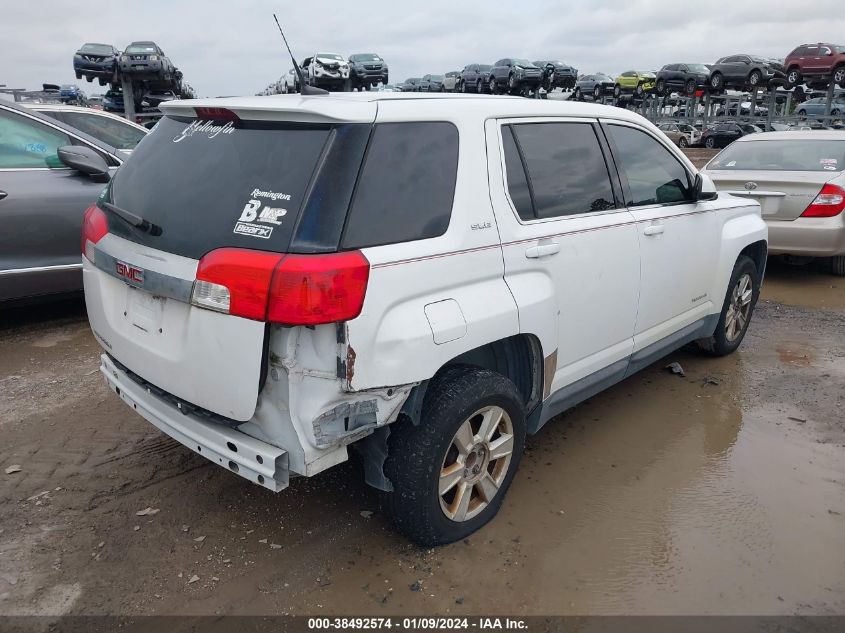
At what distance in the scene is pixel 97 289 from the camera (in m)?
2.92

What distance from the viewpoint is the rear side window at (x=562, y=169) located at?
2963 mm

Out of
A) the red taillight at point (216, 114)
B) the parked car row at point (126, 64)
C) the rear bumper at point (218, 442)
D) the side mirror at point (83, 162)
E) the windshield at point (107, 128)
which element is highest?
the parked car row at point (126, 64)

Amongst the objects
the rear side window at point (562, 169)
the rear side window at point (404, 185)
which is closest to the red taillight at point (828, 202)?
the rear side window at point (562, 169)

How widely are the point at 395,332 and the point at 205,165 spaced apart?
1.03m

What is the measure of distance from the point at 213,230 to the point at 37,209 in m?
3.47

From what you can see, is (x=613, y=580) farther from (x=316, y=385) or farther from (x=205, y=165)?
(x=205, y=165)

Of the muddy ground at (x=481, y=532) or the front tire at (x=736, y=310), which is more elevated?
the front tire at (x=736, y=310)

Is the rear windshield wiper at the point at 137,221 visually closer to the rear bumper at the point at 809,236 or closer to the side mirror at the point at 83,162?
the side mirror at the point at 83,162

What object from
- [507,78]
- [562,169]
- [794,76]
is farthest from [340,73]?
[562,169]

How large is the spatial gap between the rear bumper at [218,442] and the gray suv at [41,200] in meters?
2.71

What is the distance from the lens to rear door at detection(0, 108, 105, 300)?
4930 mm

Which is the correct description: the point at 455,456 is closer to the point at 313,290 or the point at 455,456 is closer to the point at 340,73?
the point at 313,290

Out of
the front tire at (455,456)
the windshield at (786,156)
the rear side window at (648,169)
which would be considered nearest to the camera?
the front tire at (455,456)

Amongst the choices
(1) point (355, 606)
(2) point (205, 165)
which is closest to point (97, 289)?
(2) point (205, 165)
